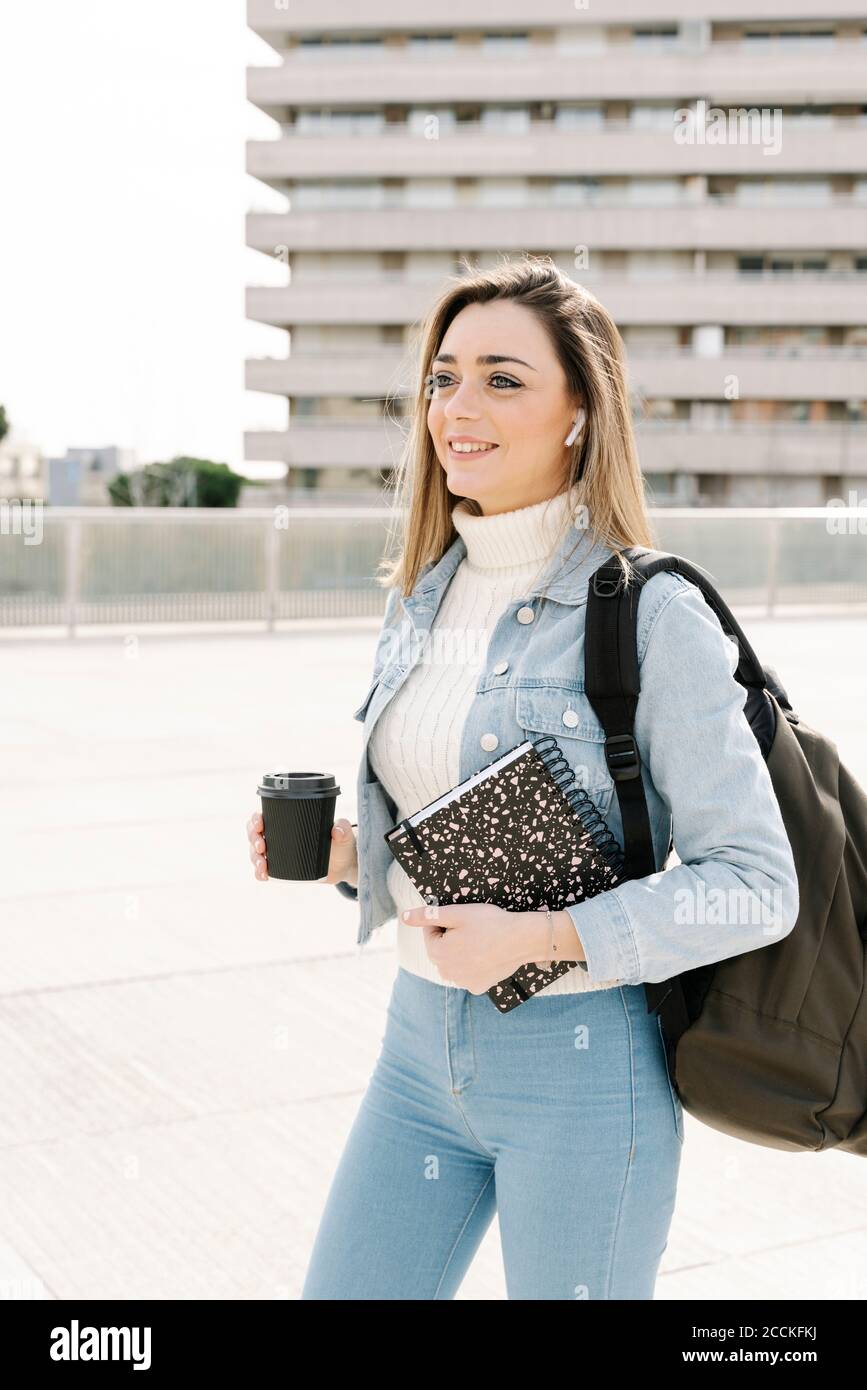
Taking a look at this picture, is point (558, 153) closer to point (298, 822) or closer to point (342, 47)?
point (342, 47)

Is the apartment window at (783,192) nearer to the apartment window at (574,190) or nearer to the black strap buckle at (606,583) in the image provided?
the apartment window at (574,190)

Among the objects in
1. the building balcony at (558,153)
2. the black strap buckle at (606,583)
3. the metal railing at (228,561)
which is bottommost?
the metal railing at (228,561)

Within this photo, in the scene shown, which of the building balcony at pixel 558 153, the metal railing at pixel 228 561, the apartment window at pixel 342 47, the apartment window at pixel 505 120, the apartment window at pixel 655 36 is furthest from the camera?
the apartment window at pixel 342 47

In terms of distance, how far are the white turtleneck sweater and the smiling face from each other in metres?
0.05

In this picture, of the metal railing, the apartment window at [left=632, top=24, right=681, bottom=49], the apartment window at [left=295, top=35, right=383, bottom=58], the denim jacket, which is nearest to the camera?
the denim jacket

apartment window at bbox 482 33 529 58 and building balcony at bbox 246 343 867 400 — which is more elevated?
apartment window at bbox 482 33 529 58

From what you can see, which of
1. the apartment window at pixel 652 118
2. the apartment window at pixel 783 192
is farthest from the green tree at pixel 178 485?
the apartment window at pixel 783 192

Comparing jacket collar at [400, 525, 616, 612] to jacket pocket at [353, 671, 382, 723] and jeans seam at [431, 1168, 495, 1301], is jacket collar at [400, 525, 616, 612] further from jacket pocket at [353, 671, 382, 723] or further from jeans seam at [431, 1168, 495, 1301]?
jeans seam at [431, 1168, 495, 1301]

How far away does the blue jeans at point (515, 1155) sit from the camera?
6.94ft

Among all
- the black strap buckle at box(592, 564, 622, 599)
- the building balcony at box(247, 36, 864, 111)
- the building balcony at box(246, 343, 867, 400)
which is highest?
the building balcony at box(247, 36, 864, 111)

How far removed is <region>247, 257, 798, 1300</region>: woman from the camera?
2.04 meters

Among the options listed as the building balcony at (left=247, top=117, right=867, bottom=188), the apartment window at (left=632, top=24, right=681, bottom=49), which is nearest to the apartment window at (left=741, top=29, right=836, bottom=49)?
the apartment window at (left=632, top=24, right=681, bottom=49)

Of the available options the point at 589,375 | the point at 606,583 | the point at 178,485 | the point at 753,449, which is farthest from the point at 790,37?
the point at 606,583
